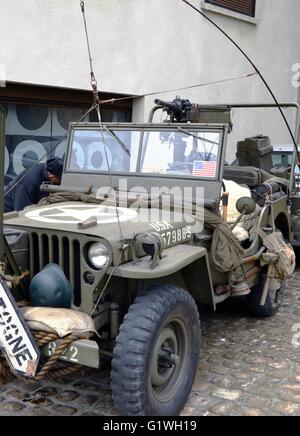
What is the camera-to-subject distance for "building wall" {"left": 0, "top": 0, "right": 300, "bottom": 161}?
22.8 feet

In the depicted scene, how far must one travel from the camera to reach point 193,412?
3.25m

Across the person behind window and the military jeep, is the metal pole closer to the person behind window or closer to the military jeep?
the military jeep

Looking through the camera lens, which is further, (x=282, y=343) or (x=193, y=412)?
(x=282, y=343)

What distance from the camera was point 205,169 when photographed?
4051 mm

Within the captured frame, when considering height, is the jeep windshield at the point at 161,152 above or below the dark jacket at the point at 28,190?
above

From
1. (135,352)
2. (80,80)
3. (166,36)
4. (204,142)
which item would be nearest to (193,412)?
(135,352)

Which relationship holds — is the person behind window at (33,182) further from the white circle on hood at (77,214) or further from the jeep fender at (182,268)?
the jeep fender at (182,268)

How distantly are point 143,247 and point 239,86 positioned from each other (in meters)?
8.42

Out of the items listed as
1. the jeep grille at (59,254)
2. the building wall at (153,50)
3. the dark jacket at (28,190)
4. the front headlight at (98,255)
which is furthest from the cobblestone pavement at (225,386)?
the building wall at (153,50)

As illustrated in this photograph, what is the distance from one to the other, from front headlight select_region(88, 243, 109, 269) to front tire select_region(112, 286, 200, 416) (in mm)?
282

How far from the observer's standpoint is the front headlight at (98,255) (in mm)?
2930

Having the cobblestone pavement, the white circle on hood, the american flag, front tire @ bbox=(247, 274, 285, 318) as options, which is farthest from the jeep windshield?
the cobblestone pavement

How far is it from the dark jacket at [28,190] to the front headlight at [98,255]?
218 cm
